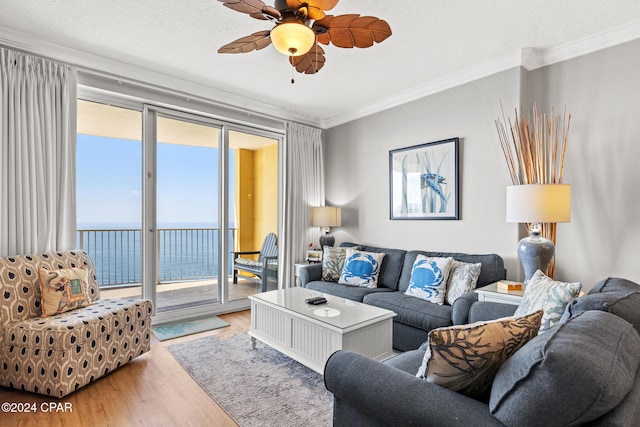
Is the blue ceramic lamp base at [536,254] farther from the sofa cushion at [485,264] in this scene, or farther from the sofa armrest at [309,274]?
the sofa armrest at [309,274]

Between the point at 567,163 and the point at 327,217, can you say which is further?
the point at 327,217

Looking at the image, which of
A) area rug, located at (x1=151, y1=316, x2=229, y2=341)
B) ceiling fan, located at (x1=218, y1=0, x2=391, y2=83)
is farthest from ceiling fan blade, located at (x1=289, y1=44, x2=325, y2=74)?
area rug, located at (x1=151, y1=316, x2=229, y2=341)

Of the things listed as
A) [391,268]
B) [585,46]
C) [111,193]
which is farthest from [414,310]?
[111,193]

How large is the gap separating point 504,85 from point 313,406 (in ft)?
10.3

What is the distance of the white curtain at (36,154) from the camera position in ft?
8.82

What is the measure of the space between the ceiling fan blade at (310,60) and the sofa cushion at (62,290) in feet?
7.76

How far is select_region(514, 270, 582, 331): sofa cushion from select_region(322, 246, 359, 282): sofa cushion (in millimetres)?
2295

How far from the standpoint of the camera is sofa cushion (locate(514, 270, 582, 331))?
4.98 feet

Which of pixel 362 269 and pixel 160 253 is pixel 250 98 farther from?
pixel 362 269

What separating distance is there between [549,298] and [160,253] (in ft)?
12.0

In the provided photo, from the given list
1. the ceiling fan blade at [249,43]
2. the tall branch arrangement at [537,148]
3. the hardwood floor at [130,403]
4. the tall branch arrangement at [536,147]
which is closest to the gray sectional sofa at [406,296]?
the tall branch arrangement at [537,148]

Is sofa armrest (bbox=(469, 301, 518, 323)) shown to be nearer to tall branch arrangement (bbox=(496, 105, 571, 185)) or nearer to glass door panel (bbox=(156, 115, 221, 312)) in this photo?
tall branch arrangement (bbox=(496, 105, 571, 185))

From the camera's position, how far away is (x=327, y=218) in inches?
179

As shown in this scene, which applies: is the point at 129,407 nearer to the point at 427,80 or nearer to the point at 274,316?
the point at 274,316
